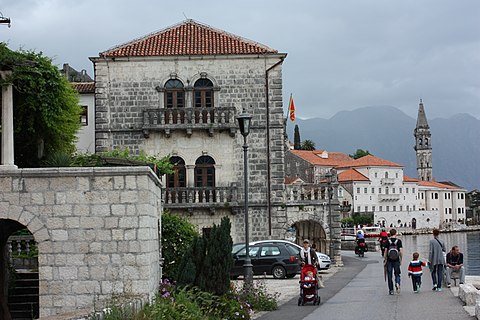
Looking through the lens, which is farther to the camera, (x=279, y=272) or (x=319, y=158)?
(x=319, y=158)

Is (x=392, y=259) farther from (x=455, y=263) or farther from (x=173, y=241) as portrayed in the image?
(x=173, y=241)

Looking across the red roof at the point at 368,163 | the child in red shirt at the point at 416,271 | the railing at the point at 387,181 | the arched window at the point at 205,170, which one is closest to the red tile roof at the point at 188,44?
the arched window at the point at 205,170

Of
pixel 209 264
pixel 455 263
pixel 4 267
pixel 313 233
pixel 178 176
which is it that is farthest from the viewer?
pixel 313 233

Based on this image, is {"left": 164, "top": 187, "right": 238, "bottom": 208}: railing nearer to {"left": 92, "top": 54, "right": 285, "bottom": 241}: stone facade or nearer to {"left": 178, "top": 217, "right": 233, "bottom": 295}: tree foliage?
{"left": 92, "top": 54, "right": 285, "bottom": 241}: stone facade

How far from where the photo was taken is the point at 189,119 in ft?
122

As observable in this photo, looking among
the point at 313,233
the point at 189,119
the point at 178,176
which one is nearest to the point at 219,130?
the point at 189,119

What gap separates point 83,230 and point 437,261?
11293 mm

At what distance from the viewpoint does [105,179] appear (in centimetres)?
1488

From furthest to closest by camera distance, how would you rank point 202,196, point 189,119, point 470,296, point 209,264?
1. point 202,196
2. point 189,119
3. point 470,296
4. point 209,264

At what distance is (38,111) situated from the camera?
2375 cm

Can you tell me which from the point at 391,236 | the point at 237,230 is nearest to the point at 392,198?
the point at 237,230

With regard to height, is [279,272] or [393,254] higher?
[393,254]

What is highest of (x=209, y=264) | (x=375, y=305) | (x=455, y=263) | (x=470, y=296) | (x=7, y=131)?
(x=7, y=131)

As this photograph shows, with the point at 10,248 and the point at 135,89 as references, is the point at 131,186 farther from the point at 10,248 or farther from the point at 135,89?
the point at 135,89
